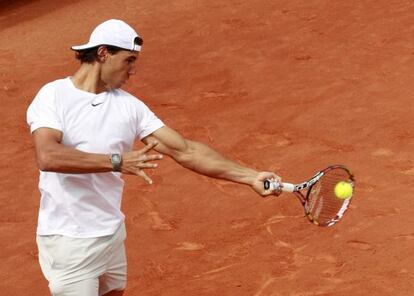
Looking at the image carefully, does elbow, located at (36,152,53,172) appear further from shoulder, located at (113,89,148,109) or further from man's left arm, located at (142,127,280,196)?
man's left arm, located at (142,127,280,196)

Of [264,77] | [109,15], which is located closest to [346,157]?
[264,77]

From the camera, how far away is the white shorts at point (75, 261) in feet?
16.2

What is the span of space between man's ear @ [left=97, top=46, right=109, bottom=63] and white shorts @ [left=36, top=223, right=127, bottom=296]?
3.24 feet

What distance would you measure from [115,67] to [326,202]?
1.81 m

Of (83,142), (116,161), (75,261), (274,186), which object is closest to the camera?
(116,161)

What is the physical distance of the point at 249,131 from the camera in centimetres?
942

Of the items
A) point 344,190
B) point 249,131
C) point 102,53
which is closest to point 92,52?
point 102,53

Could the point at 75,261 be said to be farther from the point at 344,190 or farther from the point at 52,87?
the point at 344,190

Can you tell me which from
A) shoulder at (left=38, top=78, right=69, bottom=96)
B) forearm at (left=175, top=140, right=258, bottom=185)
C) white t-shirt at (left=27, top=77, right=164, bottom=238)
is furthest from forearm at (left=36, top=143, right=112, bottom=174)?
forearm at (left=175, top=140, right=258, bottom=185)

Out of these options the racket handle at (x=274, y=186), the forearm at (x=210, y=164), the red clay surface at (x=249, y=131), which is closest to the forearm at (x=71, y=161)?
the forearm at (x=210, y=164)

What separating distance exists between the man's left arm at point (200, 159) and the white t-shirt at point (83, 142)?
232 mm

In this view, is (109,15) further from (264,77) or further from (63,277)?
(63,277)

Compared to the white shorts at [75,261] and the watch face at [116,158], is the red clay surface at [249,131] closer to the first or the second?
the white shorts at [75,261]

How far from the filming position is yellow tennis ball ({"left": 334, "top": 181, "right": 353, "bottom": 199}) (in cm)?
580
